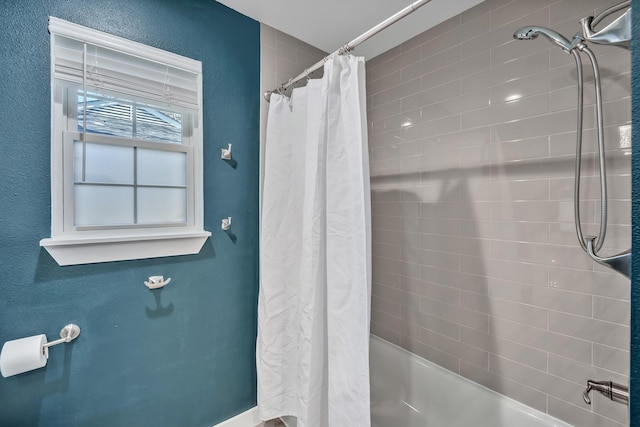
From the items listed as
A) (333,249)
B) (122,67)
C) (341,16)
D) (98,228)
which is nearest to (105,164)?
(98,228)

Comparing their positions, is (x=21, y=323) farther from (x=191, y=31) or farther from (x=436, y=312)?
(x=436, y=312)

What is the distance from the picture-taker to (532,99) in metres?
1.28

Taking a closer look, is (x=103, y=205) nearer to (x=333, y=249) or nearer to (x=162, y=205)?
(x=162, y=205)

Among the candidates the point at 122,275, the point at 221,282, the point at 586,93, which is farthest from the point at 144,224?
the point at 586,93

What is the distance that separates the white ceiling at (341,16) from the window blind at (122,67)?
0.52m

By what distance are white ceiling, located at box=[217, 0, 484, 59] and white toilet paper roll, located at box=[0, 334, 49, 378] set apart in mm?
1824

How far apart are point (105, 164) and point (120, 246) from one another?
0.39 m

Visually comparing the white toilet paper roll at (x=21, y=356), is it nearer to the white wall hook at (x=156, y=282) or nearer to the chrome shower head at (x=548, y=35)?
the white wall hook at (x=156, y=282)

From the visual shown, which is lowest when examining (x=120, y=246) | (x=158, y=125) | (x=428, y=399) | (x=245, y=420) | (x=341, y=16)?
(x=245, y=420)

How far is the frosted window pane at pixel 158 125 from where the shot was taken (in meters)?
1.36

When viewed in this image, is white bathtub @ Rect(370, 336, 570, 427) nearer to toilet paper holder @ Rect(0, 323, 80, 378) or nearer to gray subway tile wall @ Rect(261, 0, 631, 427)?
gray subway tile wall @ Rect(261, 0, 631, 427)

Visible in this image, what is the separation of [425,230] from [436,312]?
501mm

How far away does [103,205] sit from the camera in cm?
126

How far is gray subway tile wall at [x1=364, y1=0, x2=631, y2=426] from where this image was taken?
1121 mm
